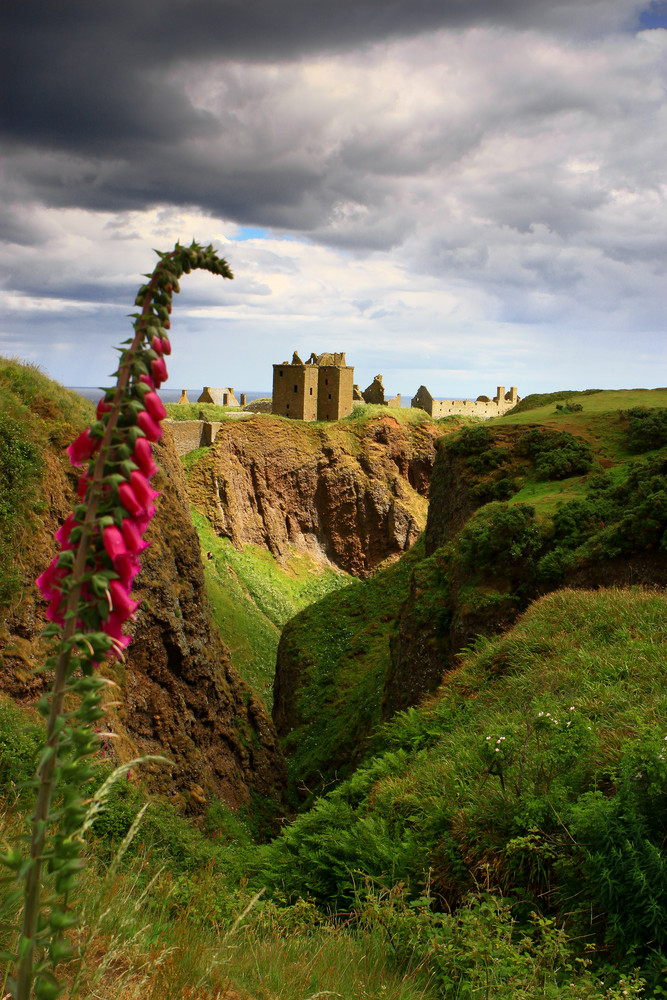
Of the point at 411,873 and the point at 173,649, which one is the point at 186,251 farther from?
the point at 173,649

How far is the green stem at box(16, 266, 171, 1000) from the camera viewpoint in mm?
2146

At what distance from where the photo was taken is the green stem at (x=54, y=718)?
2.15 m

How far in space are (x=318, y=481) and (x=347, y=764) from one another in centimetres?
3507

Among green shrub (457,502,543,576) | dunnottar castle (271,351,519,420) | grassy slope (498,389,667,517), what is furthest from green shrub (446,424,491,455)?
dunnottar castle (271,351,519,420)

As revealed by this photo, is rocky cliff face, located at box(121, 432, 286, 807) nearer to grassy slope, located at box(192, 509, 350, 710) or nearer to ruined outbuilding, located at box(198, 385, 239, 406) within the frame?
grassy slope, located at box(192, 509, 350, 710)

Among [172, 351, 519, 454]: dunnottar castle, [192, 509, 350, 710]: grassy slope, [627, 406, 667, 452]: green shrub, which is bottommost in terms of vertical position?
[192, 509, 350, 710]: grassy slope

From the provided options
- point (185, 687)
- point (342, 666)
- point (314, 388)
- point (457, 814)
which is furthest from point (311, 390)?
point (457, 814)

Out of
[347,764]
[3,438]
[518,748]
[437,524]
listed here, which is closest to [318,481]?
[437,524]

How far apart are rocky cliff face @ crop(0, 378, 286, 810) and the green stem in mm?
8742

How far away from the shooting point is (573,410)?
25.2 m

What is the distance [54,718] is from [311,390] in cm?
5280

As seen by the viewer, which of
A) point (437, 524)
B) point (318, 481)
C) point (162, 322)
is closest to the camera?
point (162, 322)

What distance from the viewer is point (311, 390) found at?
54.2 metres

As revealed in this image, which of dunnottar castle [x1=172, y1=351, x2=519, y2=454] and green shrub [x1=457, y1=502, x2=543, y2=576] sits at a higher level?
dunnottar castle [x1=172, y1=351, x2=519, y2=454]
